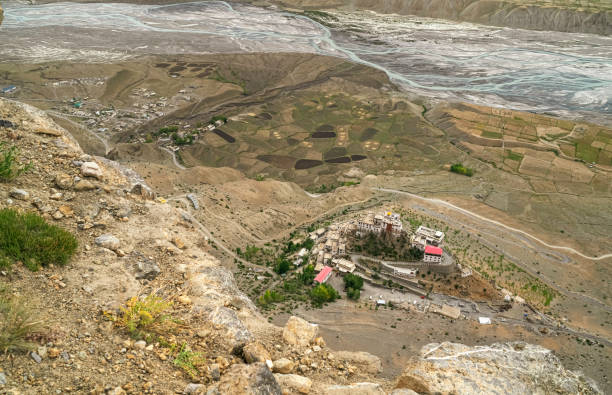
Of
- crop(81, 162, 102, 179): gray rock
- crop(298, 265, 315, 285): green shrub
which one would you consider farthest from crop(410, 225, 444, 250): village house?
crop(81, 162, 102, 179): gray rock

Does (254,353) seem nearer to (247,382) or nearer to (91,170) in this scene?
(247,382)

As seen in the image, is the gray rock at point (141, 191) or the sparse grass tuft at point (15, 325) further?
the gray rock at point (141, 191)

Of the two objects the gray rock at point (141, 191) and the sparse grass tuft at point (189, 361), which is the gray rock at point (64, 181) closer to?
the gray rock at point (141, 191)

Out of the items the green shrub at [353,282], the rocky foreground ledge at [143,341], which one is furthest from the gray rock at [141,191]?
the green shrub at [353,282]

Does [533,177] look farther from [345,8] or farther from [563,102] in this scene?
[345,8]

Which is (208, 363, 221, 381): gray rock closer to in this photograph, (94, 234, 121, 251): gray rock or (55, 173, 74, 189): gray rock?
(94, 234, 121, 251): gray rock

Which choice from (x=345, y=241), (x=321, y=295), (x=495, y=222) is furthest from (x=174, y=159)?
(x=495, y=222)
